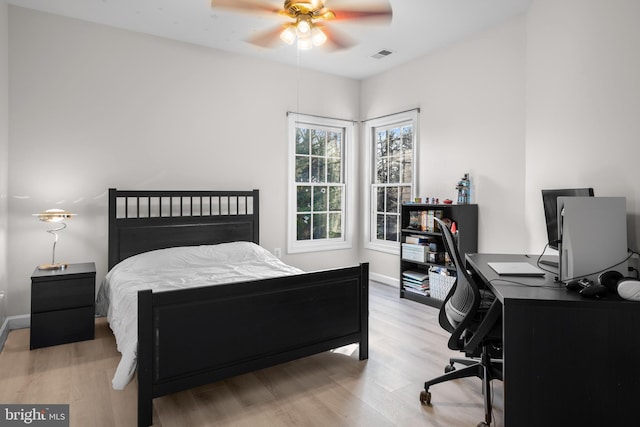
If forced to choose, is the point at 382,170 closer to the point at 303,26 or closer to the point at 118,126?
the point at 303,26

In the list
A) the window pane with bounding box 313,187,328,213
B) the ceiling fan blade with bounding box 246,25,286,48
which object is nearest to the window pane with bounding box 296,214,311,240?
the window pane with bounding box 313,187,328,213

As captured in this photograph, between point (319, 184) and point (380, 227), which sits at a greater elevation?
point (319, 184)

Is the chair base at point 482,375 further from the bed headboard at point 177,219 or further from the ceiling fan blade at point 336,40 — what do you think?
the bed headboard at point 177,219

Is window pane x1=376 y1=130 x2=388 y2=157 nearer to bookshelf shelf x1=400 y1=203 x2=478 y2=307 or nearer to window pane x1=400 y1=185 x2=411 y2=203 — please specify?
window pane x1=400 y1=185 x2=411 y2=203

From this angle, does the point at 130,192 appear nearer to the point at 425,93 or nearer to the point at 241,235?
the point at 241,235

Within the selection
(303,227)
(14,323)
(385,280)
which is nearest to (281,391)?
(14,323)

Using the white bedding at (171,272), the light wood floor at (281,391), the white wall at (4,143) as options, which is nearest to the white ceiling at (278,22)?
the white wall at (4,143)

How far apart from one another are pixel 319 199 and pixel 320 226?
0.36m

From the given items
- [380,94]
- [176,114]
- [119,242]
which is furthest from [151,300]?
[380,94]

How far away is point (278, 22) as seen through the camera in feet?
11.4

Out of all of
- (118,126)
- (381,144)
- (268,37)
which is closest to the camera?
(268,37)

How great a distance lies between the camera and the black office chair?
6.38 feet

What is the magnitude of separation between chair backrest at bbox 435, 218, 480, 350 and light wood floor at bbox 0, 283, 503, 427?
17.3 inches

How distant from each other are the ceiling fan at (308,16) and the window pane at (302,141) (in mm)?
1993
